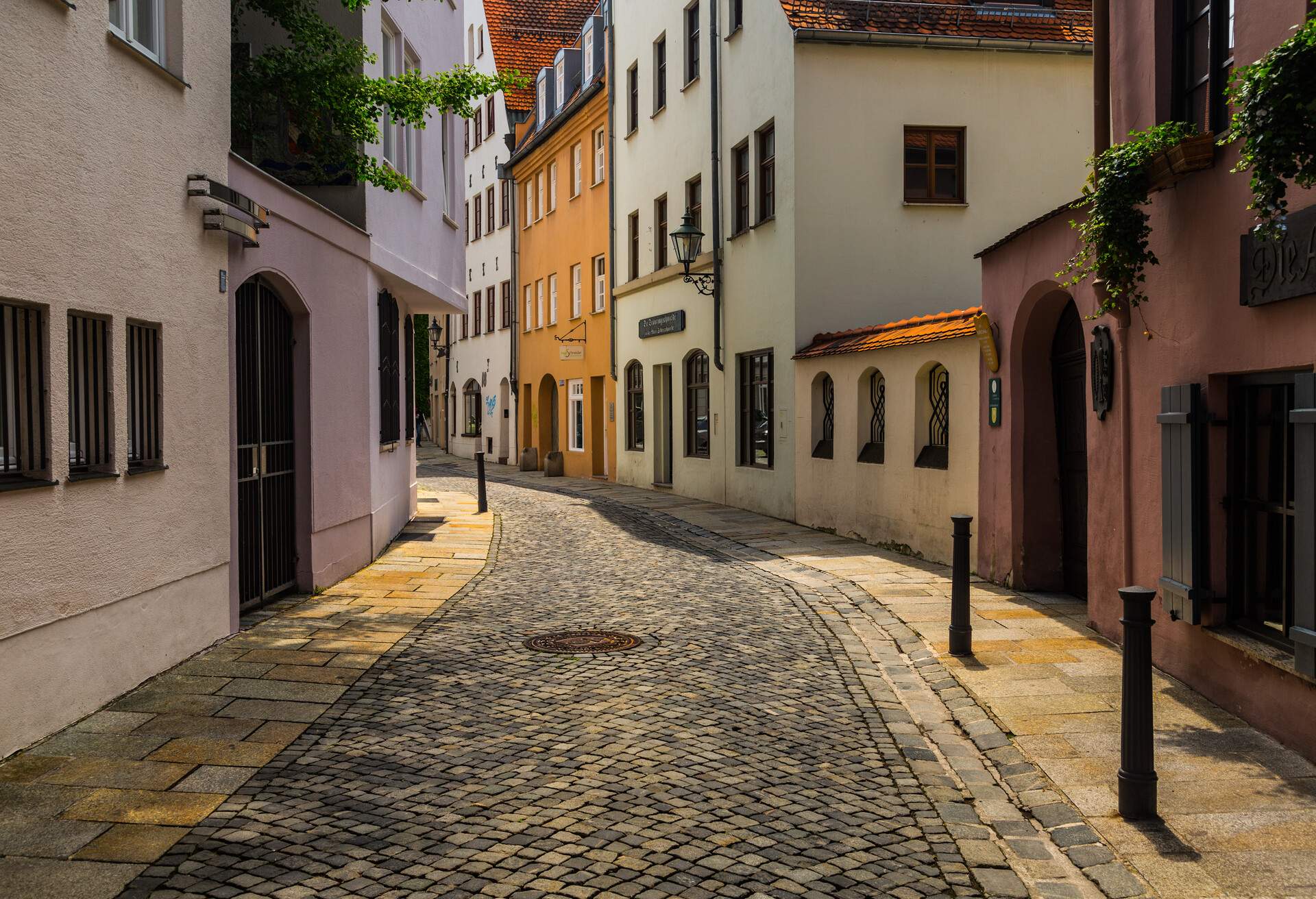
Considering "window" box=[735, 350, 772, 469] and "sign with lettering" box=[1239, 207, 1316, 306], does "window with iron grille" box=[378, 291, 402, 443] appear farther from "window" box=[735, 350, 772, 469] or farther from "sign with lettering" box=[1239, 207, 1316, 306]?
"sign with lettering" box=[1239, 207, 1316, 306]

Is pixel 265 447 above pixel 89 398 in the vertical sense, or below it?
below

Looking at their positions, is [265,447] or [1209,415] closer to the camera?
[1209,415]

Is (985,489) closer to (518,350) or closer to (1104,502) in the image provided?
(1104,502)

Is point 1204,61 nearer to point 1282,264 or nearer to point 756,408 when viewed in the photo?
point 1282,264

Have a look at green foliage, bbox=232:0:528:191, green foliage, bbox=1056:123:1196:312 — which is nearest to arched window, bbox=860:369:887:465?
green foliage, bbox=232:0:528:191

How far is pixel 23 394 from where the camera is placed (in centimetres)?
615

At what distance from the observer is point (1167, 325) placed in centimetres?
739

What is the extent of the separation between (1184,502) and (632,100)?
71.4ft

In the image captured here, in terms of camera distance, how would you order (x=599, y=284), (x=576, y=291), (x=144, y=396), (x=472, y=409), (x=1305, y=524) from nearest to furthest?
(x=1305, y=524) → (x=144, y=396) → (x=599, y=284) → (x=576, y=291) → (x=472, y=409)

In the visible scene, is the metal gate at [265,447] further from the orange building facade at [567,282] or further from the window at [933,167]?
the orange building facade at [567,282]

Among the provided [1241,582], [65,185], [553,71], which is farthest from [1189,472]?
[553,71]

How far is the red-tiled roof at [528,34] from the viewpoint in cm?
3828

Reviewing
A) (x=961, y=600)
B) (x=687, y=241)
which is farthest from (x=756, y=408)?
(x=961, y=600)

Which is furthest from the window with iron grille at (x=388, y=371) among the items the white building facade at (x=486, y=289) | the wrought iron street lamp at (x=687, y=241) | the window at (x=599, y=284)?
the white building facade at (x=486, y=289)
